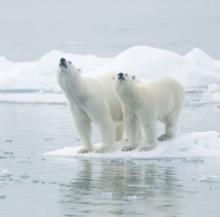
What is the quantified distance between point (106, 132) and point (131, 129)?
0.40m

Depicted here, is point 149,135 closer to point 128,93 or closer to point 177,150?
point 177,150

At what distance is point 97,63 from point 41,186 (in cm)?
4025

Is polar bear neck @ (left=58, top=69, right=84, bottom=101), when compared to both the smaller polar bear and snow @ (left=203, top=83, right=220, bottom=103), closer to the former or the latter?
the smaller polar bear

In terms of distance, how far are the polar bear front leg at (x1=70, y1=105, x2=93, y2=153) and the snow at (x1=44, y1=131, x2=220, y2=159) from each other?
192 mm

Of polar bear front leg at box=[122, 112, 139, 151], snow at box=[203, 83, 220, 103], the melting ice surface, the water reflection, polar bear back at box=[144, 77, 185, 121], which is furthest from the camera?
snow at box=[203, 83, 220, 103]

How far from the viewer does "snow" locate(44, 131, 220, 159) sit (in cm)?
1483

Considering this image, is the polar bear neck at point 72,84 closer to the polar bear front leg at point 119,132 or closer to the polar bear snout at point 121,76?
the polar bear snout at point 121,76

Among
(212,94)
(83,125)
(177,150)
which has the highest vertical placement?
(212,94)

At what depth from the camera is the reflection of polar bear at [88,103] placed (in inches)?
584

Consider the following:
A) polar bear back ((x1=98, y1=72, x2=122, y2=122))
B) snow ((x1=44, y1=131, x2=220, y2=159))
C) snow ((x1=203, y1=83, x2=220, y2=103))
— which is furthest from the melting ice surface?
snow ((x1=203, y1=83, x2=220, y2=103))

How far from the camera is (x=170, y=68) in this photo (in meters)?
44.2

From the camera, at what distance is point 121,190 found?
425 inches

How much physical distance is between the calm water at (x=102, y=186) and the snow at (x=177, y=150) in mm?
378

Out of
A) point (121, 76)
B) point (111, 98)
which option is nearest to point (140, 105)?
point (121, 76)
